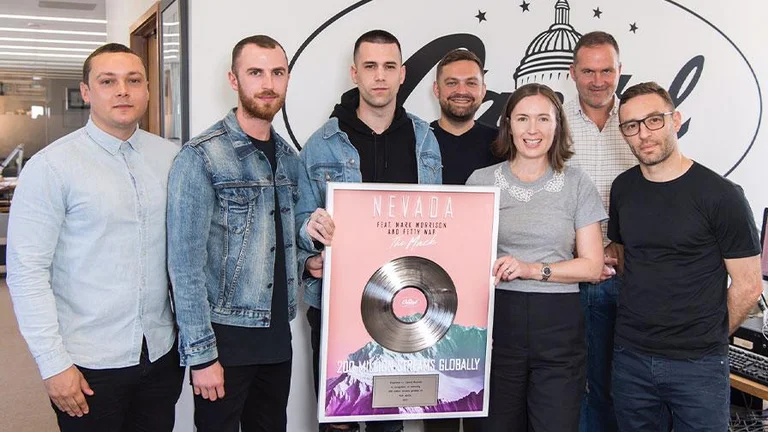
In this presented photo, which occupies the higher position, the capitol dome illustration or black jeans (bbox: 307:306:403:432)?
the capitol dome illustration

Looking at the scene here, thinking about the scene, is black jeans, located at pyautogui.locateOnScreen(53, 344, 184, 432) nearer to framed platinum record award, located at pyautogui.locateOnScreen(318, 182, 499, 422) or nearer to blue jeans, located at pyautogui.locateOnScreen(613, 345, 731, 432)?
framed platinum record award, located at pyautogui.locateOnScreen(318, 182, 499, 422)

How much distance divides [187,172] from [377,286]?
0.66 meters

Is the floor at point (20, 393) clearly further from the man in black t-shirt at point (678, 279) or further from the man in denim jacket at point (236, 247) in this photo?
the man in black t-shirt at point (678, 279)

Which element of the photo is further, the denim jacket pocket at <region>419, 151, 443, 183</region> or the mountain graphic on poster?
the denim jacket pocket at <region>419, 151, 443, 183</region>

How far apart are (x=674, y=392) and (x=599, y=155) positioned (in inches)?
42.7

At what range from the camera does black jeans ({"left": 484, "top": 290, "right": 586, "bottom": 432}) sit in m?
2.06

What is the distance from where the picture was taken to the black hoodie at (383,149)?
2.38 m

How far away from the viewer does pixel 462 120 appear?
8.84 ft

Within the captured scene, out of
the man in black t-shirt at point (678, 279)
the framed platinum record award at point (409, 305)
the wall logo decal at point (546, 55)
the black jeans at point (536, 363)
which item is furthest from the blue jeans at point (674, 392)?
the wall logo decal at point (546, 55)

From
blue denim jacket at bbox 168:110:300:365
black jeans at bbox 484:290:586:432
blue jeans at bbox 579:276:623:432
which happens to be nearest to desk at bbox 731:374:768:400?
blue jeans at bbox 579:276:623:432

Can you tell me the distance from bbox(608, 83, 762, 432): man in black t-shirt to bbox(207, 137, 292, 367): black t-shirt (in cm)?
111

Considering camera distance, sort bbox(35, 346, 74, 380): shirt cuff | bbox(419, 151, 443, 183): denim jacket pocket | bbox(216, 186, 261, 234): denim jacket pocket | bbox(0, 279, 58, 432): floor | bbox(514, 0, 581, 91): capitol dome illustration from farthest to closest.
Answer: bbox(0, 279, 58, 432): floor, bbox(514, 0, 581, 91): capitol dome illustration, bbox(419, 151, 443, 183): denim jacket pocket, bbox(216, 186, 261, 234): denim jacket pocket, bbox(35, 346, 74, 380): shirt cuff

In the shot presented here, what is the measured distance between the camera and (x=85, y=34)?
10.1 meters

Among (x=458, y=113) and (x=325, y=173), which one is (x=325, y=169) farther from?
(x=458, y=113)
